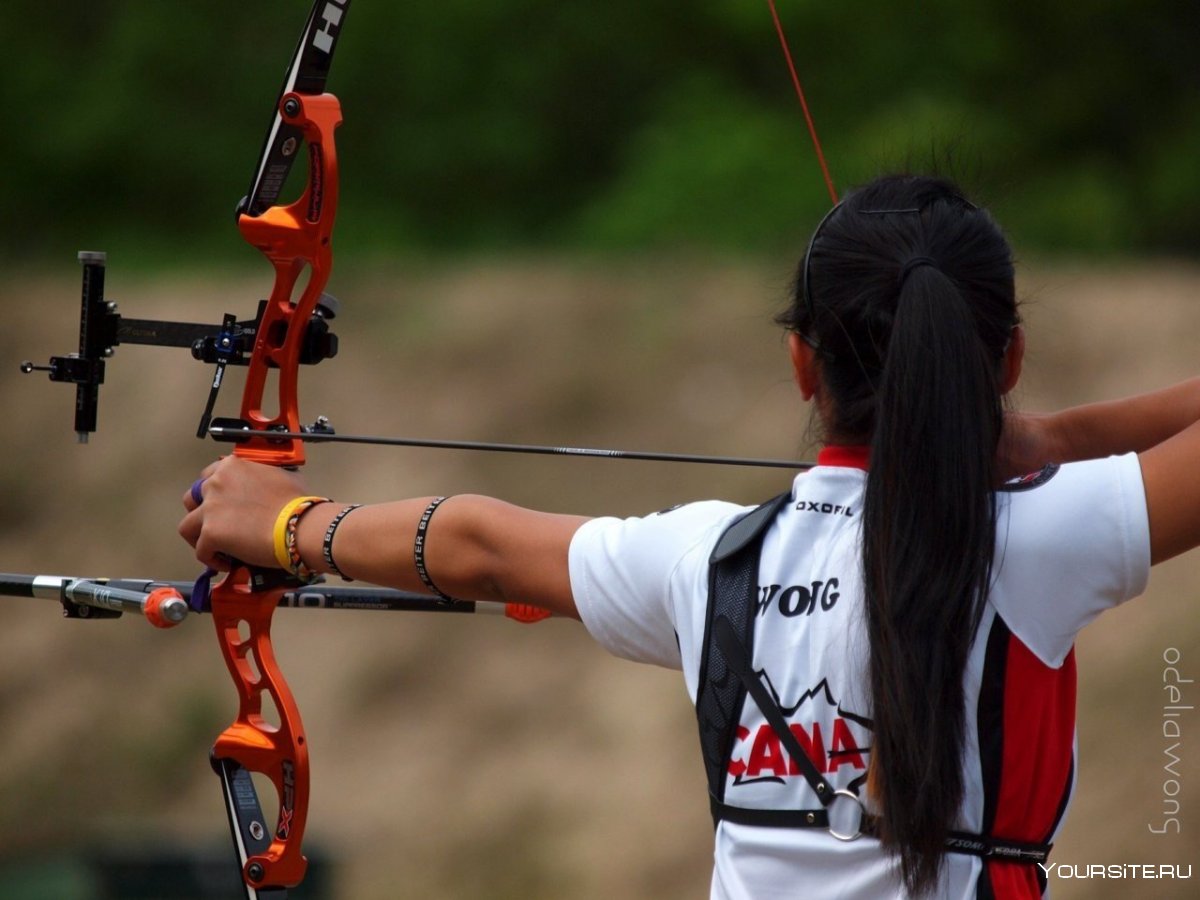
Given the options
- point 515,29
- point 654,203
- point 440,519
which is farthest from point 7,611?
point 440,519

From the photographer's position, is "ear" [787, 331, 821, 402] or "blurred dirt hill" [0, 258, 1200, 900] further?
"blurred dirt hill" [0, 258, 1200, 900]

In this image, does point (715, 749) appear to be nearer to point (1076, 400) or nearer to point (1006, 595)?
point (1006, 595)

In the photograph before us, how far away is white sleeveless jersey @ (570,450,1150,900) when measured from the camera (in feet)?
3.92

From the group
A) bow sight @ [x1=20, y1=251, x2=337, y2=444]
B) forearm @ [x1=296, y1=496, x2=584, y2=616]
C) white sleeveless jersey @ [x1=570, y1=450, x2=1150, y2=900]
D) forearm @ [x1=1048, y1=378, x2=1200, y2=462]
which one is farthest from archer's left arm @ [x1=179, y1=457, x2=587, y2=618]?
forearm @ [x1=1048, y1=378, x2=1200, y2=462]

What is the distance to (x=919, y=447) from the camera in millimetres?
1223

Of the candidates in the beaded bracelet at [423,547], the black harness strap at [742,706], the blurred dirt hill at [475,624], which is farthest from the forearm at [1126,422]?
the blurred dirt hill at [475,624]

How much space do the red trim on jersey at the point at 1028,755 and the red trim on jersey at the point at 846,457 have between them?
0.63 ft

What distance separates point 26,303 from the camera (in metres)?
8.48

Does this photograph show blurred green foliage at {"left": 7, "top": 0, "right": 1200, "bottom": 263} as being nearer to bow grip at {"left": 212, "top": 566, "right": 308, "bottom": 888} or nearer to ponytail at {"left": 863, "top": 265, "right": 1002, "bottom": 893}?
bow grip at {"left": 212, "top": 566, "right": 308, "bottom": 888}

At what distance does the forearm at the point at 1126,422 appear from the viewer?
159 cm

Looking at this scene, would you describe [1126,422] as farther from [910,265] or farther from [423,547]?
[423,547]

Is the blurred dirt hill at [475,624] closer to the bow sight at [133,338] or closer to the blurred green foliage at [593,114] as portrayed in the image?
the blurred green foliage at [593,114]

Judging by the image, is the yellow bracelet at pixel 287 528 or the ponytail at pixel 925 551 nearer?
the ponytail at pixel 925 551

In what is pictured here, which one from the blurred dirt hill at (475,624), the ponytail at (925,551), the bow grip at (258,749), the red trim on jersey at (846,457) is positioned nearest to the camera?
the ponytail at (925,551)
